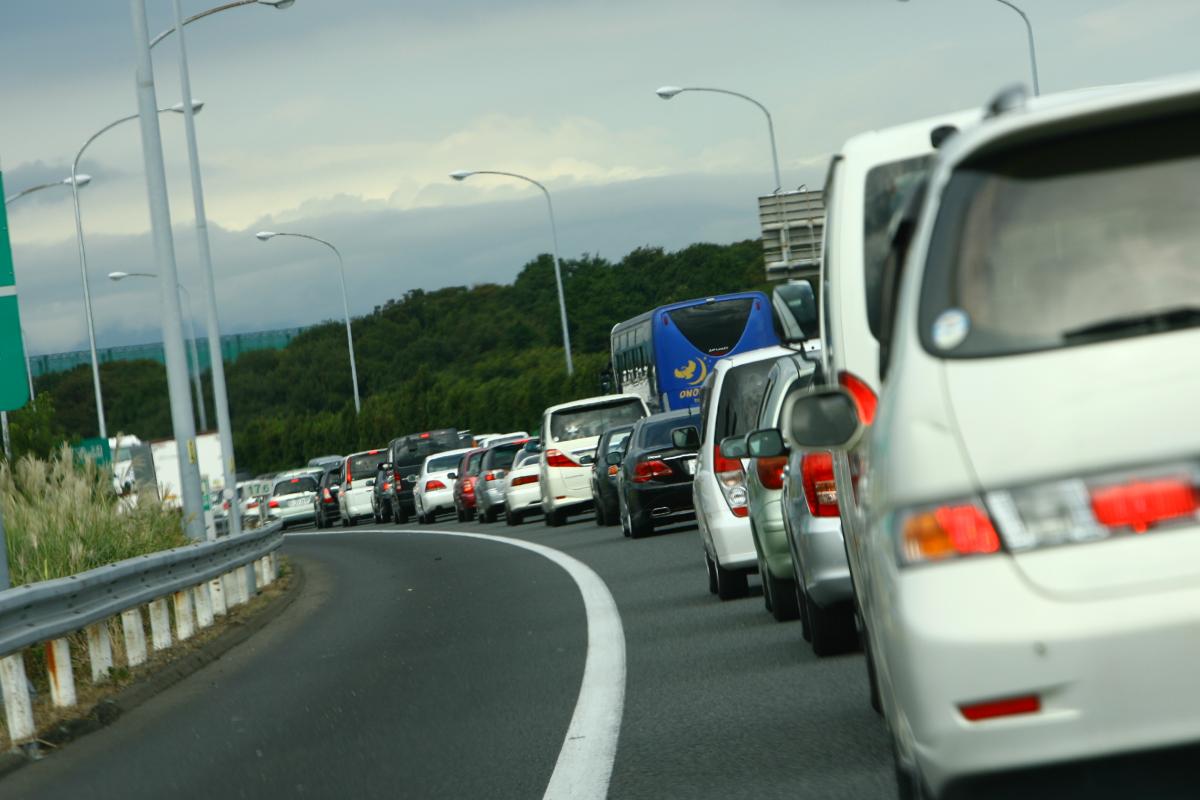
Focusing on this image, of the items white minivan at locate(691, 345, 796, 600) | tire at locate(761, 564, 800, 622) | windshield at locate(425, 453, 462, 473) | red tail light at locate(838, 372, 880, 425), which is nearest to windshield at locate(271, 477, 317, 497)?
windshield at locate(425, 453, 462, 473)

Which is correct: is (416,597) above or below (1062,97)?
below

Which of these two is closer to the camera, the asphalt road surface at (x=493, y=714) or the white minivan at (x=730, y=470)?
the asphalt road surface at (x=493, y=714)

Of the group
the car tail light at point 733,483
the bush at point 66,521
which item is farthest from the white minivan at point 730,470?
the bush at point 66,521

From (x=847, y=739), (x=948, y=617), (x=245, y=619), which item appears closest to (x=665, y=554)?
(x=245, y=619)

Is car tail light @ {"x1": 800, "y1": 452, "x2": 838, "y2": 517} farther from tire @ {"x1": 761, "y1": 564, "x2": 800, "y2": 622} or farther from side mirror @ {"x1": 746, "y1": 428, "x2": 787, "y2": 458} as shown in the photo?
tire @ {"x1": 761, "y1": 564, "x2": 800, "y2": 622}

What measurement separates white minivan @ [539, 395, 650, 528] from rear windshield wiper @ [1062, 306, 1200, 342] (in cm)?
2717

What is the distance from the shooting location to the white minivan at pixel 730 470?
43.7 feet

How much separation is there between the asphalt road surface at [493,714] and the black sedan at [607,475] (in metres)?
11.1

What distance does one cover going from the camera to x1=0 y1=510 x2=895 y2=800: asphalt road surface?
289 inches

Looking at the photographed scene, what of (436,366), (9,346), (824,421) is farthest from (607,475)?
(436,366)

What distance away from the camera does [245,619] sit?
58.3 feet

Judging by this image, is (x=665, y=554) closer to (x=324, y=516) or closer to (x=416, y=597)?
(x=416, y=597)

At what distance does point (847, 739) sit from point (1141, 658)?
3.74 meters

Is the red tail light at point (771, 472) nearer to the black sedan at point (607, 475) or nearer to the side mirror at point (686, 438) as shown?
the side mirror at point (686, 438)
